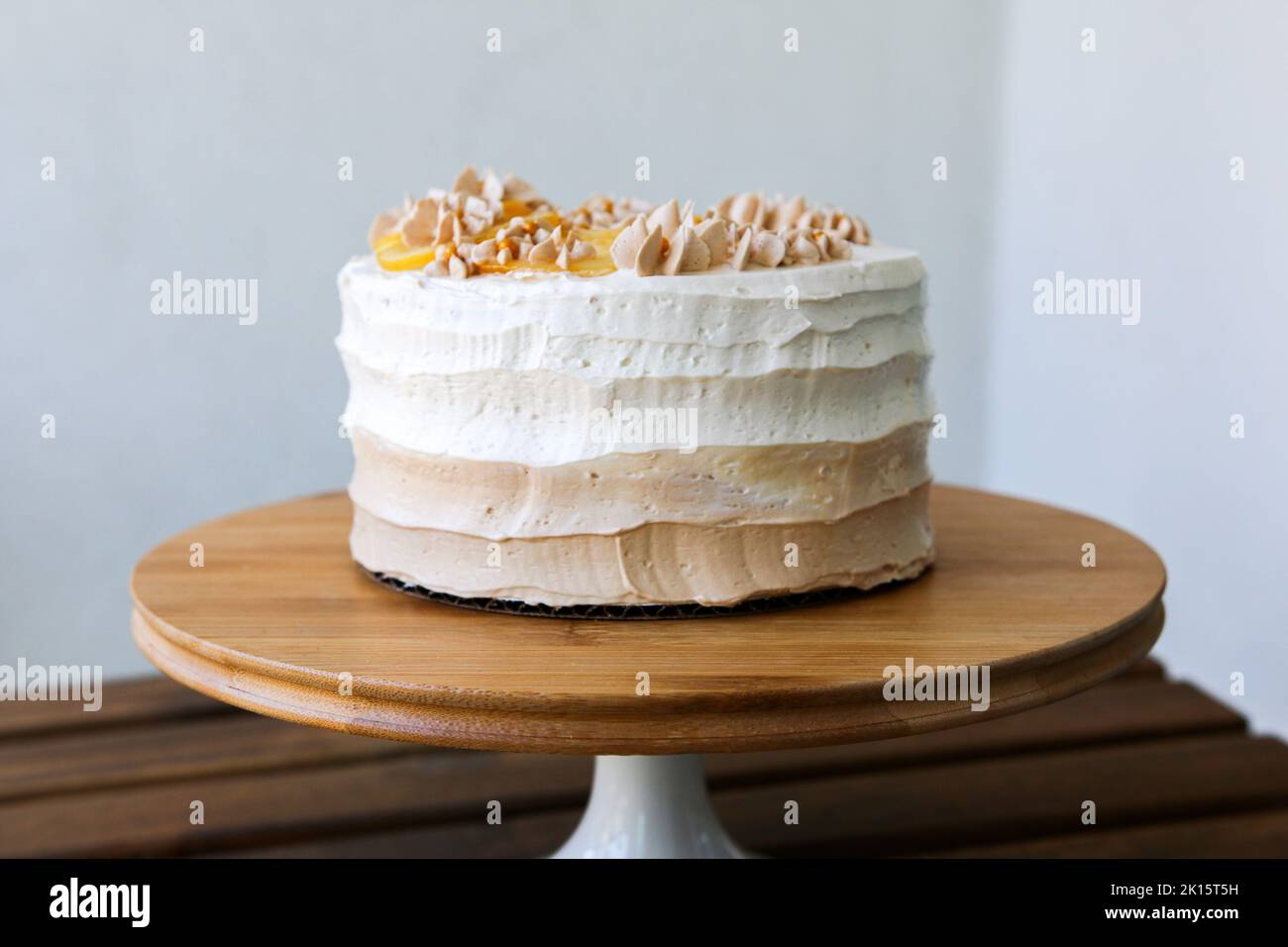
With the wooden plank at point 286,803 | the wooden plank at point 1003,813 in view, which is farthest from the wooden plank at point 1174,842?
the wooden plank at point 286,803

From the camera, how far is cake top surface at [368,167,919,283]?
1121 mm

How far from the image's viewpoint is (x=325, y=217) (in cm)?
230

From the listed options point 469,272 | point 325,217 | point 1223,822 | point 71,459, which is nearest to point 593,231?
point 469,272

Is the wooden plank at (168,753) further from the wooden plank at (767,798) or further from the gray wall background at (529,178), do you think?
the gray wall background at (529,178)

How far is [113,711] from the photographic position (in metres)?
1.98

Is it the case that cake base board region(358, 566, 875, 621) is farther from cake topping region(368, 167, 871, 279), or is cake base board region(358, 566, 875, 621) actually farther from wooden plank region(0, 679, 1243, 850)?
wooden plank region(0, 679, 1243, 850)

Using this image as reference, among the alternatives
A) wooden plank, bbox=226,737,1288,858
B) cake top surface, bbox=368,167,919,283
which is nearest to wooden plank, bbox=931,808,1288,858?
wooden plank, bbox=226,737,1288,858

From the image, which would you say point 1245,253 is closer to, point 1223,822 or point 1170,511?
point 1170,511

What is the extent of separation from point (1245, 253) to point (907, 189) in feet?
2.62

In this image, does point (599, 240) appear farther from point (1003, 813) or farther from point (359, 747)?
point (359, 747)

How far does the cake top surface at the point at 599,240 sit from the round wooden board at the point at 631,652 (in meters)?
0.27

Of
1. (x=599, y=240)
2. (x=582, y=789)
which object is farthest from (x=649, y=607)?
(x=582, y=789)

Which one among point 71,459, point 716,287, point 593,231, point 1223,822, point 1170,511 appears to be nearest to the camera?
point 716,287

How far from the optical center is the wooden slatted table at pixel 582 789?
1.61m
